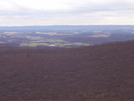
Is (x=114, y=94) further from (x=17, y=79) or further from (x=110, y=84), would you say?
(x=17, y=79)

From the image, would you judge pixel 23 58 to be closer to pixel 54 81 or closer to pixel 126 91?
pixel 54 81

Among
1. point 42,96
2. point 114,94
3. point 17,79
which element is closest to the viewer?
point 114,94

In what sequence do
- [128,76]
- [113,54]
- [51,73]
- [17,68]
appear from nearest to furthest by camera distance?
[128,76]
[51,73]
[17,68]
[113,54]

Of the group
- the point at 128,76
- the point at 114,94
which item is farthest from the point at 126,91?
the point at 128,76

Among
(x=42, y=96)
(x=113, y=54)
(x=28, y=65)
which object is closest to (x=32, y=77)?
(x=28, y=65)

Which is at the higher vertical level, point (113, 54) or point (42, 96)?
point (113, 54)

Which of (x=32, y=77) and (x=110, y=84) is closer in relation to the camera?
(x=110, y=84)
